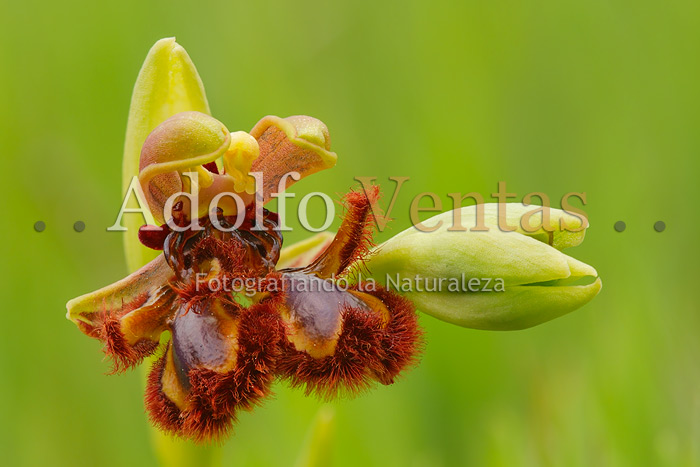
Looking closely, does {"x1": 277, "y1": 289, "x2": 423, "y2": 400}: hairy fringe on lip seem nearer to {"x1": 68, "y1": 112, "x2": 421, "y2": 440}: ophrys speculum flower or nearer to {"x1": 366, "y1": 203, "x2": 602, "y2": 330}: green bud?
{"x1": 68, "y1": 112, "x2": 421, "y2": 440}: ophrys speculum flower

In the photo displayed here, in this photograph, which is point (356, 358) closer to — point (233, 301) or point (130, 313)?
point (233, 301)

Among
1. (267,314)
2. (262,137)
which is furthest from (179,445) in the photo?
(262,137)

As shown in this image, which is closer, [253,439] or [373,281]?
[373,281]

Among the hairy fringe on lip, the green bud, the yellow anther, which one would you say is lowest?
the hairy fringe on lip

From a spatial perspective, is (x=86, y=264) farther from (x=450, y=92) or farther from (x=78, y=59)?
(x=450, y=92)

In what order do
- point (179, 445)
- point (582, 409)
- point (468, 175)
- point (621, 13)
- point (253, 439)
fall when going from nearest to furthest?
1. point (179, 445)
2. point (582, 409)
3. point (253, 439)
4. point (468, 175)
5. point (621, 13)

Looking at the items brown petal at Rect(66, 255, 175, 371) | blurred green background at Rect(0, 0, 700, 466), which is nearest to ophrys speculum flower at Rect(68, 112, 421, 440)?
brown petal at Rect(66, 255, 175, 371)
